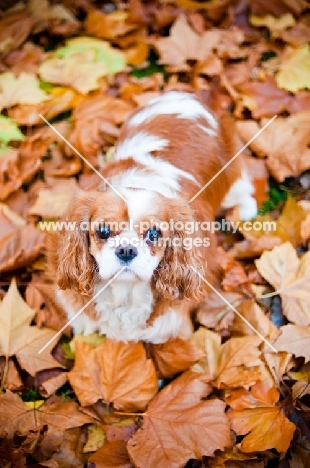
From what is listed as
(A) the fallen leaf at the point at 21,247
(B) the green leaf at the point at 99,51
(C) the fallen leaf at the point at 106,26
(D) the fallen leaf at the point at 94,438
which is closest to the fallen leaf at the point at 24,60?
(B) the green leaf at the point at 99,51

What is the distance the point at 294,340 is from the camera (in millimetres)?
2871

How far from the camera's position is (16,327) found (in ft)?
9.31

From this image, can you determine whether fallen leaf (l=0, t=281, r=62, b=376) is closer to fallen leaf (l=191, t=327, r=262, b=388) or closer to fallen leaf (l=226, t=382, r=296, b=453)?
fallen leaf (l=191, t=327, r=262, b=388)

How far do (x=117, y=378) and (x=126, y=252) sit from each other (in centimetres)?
76

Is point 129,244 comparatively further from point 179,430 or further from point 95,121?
point 95,121

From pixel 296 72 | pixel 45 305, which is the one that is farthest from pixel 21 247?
pixel 296 72

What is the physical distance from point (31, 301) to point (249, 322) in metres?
1.25

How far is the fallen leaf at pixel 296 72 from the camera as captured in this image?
4.04m

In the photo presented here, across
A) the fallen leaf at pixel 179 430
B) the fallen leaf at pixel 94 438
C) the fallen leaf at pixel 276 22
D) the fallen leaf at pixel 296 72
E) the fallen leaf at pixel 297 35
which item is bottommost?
the fallen leaf at pixel 94 438

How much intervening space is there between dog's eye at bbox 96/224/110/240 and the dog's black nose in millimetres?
123

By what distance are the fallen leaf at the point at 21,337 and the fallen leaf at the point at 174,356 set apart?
538 millimetres

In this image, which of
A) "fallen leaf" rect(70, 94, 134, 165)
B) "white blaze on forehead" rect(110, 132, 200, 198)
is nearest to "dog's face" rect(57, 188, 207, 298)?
"white blaze on forehead" rect(110, 132, 200, 198)

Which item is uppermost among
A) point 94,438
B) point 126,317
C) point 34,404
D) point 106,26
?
point 106,26

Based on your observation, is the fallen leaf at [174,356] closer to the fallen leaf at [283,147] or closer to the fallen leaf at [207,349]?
the fallen leaf at [207,349]
